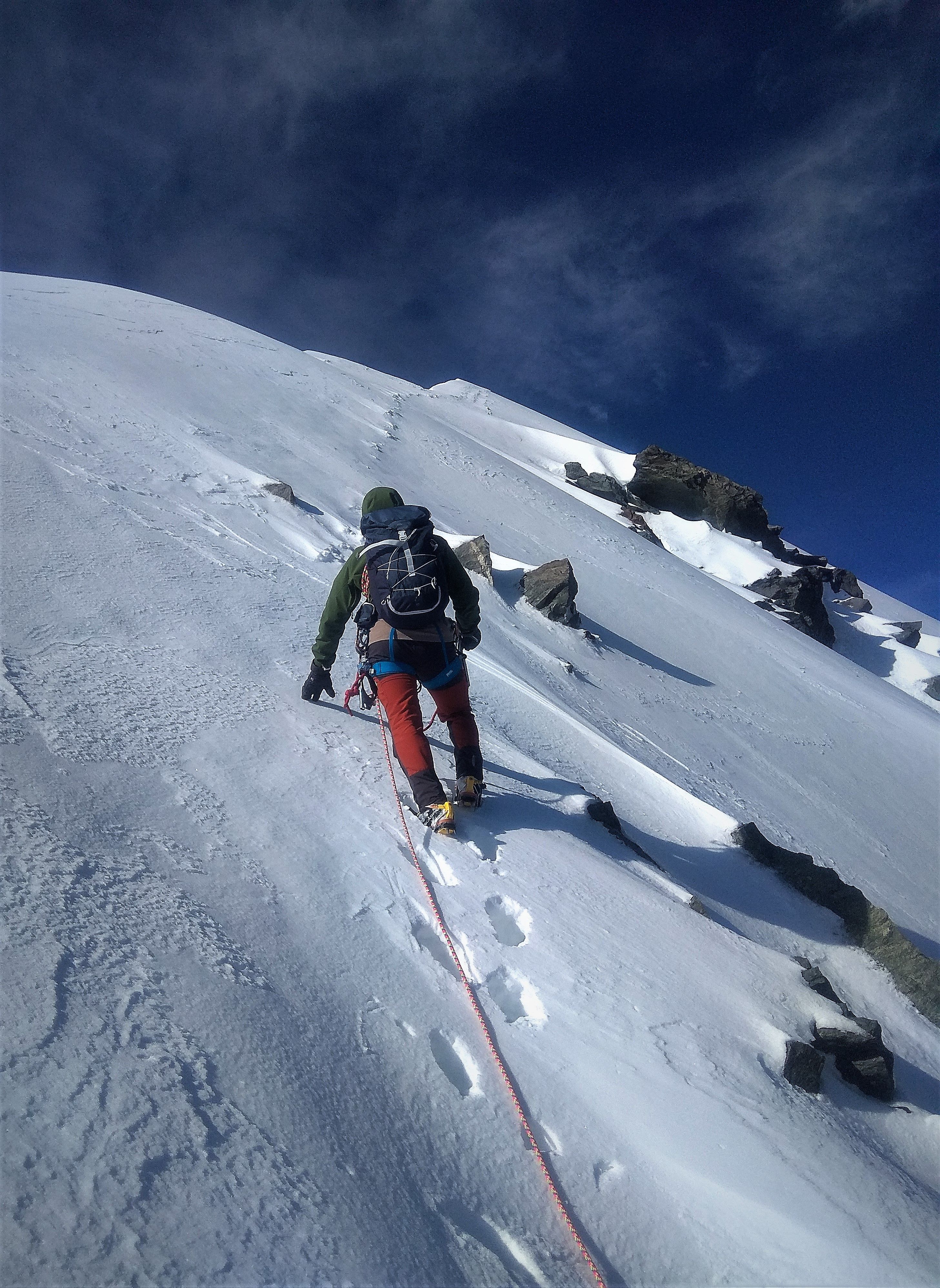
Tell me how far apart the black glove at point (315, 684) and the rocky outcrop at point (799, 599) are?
15.3 metres

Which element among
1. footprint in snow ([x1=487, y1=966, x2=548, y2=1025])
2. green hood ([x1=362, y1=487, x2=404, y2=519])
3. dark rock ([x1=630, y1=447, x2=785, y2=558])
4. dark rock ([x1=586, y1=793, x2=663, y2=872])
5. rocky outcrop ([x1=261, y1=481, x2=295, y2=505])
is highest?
dark rock ([x1=630, y1=447, x2=785, y2=558])

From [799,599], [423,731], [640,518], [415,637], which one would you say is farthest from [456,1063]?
[799,599]

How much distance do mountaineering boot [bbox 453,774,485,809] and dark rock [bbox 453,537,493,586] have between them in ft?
16.3

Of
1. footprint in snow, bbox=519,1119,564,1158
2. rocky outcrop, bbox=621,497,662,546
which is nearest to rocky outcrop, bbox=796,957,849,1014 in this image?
footprint in snow, bbox=519,1119,564,1158

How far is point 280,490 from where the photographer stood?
799 centimetres

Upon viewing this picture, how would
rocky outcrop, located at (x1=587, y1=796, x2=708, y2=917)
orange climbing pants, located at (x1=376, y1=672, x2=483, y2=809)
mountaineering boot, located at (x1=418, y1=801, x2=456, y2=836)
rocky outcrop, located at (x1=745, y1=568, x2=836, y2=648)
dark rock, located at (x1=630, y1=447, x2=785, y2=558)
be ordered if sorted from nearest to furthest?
1. mountaineering boot, located at (x1=418, y1=801, x2=456, y2=836)
2. orange climbing pants, located at (x1=376, y1=672, x2=483, y2=809)
3. rocky outcrop, located at (x1=587, y1=796, x2=708, y2=917)
4. rocky outcrop, located at (x1=745, y1=568, x2=836, y2=648)
5. dark rock, located at (x1=630, y1=447, x2=785, y2=558)

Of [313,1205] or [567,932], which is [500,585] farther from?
[313,1205]

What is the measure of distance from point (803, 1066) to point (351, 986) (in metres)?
1.62

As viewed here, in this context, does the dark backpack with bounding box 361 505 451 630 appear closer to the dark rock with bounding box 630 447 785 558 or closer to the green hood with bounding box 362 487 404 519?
the green hood with bounding box 362 487 404 519

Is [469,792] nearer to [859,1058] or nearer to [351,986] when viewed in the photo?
[351,986]

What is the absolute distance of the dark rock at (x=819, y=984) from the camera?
311cm

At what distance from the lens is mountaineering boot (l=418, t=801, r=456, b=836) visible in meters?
3.05

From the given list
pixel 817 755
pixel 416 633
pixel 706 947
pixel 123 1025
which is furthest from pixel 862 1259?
pixel 817 755

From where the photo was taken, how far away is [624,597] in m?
10.6
